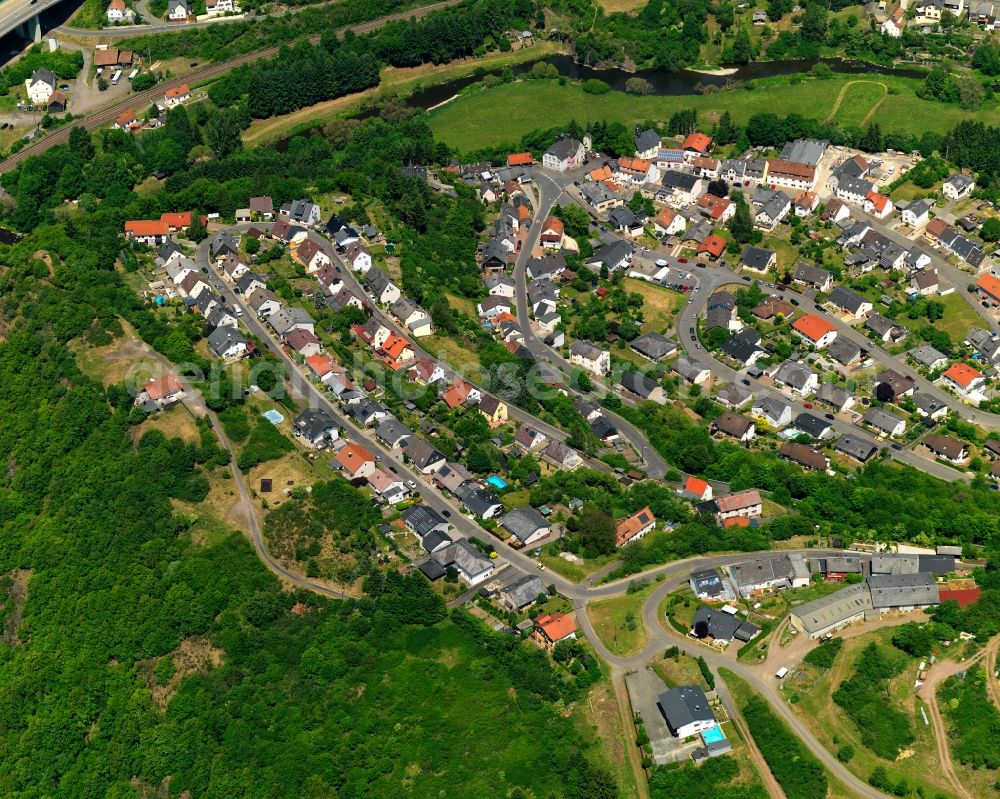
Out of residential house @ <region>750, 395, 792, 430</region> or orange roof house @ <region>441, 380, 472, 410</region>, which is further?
residential house @ <region>750, 395, 792, 430</region>

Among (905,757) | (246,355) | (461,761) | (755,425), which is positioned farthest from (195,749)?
(755,425)

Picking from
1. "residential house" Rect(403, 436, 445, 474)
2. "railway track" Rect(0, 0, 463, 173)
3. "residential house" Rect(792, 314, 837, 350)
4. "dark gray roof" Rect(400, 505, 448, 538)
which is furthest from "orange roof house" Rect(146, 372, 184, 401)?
"residential house" Rect(792, 314, 837, 350)

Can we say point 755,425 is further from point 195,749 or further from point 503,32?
point 503,32

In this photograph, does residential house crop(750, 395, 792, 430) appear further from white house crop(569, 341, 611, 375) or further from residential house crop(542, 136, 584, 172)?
residential house crop(542, 136, 584, 172)

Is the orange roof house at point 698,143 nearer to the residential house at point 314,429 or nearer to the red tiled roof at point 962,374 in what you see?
the red tiled roof at point 962,374

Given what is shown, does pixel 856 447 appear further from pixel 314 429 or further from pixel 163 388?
pixel 163 388

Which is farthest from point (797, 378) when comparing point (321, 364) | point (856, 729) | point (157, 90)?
point (157, 90)
